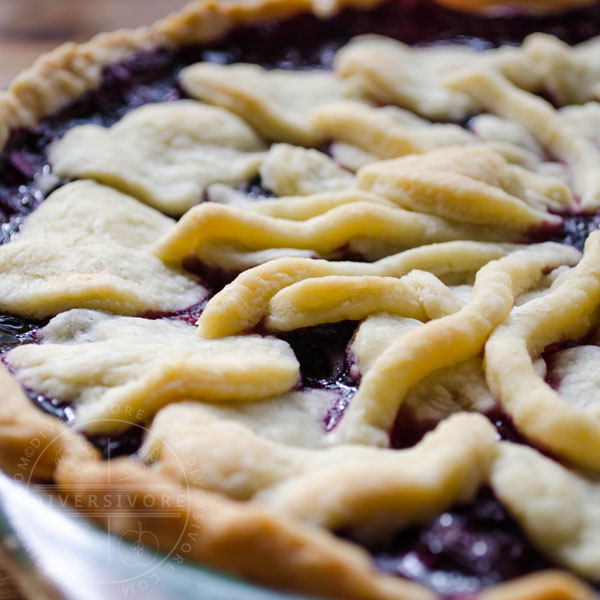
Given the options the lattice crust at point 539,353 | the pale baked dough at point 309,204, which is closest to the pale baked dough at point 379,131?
the pale baked dough at point 309,204

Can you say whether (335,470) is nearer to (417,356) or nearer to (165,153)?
(417,356)

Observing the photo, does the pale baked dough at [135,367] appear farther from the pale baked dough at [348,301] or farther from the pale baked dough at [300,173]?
the pale baked dough at [300,173]

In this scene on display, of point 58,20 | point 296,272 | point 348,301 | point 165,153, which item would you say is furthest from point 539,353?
point 58,20

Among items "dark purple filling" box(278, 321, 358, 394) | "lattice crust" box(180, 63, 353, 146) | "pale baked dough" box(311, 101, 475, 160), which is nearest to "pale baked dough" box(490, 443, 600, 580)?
"dark purple filling" box(278, 321, 358, 394)

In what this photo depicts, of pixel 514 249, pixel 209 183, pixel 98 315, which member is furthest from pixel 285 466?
pixel 209 183

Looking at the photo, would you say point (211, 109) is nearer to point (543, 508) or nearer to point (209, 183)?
point (209, 183)

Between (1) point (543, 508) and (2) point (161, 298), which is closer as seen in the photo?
(1) point (543, 508)
